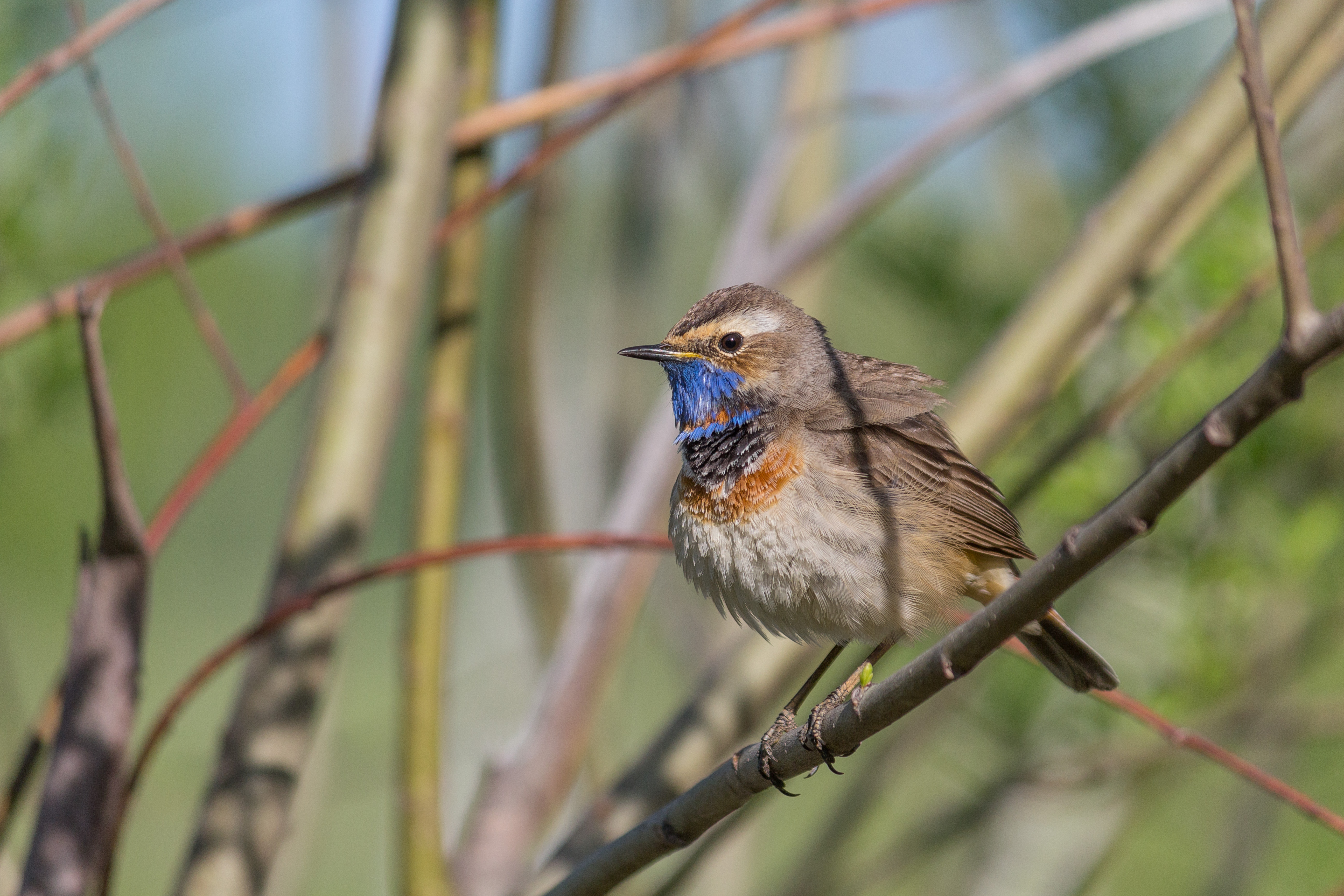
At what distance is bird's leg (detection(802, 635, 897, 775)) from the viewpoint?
250cm

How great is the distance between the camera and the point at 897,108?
4281mm

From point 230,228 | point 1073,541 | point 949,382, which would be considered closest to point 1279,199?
point 1073,541

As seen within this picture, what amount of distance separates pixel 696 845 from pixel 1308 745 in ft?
9.78

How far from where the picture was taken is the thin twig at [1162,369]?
357cm

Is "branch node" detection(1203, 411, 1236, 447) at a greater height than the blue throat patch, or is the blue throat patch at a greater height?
the blue throat patch

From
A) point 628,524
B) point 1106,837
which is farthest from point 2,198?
point 1106,837

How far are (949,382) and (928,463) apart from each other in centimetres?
189

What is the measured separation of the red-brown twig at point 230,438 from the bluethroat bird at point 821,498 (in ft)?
3.17

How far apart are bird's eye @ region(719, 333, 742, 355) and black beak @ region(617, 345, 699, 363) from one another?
84 millimetres

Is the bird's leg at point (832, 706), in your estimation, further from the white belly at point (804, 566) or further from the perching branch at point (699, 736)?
the perching branch at point (699, 736)

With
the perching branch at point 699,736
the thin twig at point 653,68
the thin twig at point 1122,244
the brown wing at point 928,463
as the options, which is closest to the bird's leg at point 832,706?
the perching branch at point 699,736

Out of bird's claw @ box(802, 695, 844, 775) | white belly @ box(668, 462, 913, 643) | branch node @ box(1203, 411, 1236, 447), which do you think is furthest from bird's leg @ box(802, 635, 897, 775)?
branch node @ box(1203, 411, 1236, 447)

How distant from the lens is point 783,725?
3463mm

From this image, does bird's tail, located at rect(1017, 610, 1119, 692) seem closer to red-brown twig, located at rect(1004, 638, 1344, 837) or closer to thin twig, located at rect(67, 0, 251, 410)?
red-brown twig, located at rect(1004, 638, 1344, 837)
